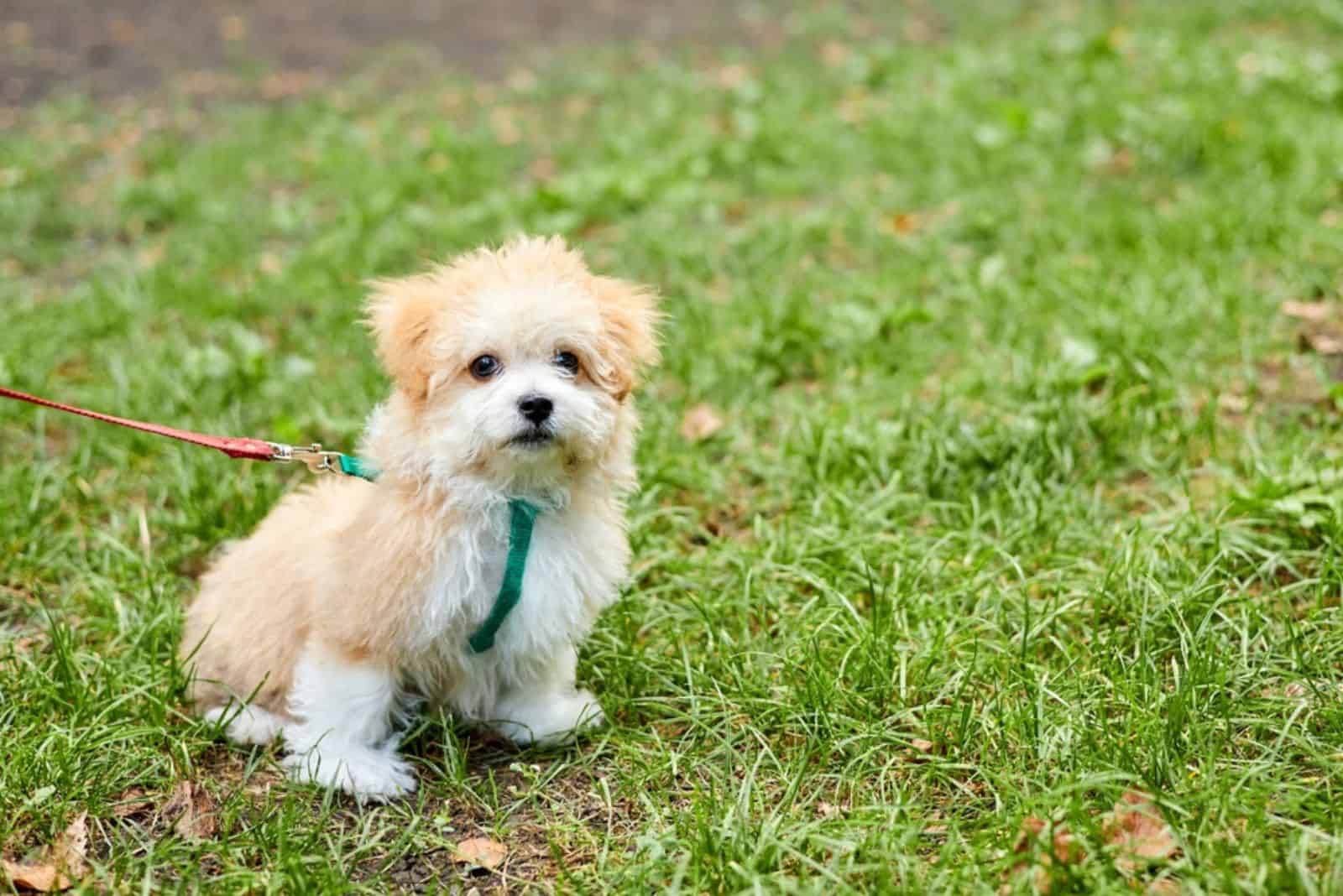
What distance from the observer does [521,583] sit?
311cm

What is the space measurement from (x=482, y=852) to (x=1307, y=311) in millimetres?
4054

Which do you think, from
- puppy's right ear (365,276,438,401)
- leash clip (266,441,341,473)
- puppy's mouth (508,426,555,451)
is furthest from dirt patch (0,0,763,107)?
puppy's mouth (508,426,555,451)

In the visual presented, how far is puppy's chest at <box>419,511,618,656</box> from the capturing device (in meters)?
3.04

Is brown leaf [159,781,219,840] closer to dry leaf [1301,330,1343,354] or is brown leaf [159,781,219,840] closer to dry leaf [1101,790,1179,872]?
dry leaf [1101,790,1179,872]

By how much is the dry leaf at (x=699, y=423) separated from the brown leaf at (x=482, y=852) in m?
2.12

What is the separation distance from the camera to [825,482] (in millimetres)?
4328

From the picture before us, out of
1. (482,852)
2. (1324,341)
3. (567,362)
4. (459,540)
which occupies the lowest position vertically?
(482,852)

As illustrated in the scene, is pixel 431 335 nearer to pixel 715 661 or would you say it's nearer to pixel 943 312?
pixel 715 661

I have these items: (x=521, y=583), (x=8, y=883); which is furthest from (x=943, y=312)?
(x=8, y=883)

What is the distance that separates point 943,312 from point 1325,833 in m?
→ 3.41

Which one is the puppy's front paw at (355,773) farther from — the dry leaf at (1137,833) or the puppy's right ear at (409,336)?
the dry leaf at (1137,833)

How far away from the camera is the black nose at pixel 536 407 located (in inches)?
114

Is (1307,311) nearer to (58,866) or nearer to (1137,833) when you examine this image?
(1137,833)

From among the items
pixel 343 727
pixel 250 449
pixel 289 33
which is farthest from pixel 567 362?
pixel 289 33
